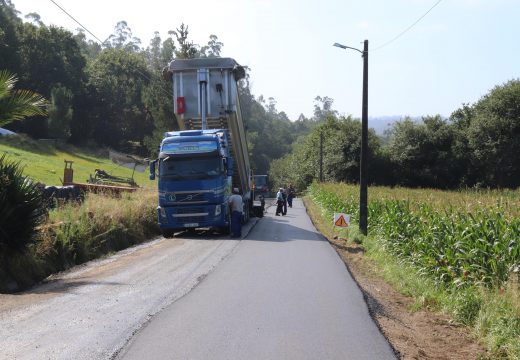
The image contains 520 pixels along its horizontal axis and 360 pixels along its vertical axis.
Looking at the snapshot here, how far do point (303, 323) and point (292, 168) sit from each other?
79.9 metres

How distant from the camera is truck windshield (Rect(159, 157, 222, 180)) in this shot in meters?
20.3

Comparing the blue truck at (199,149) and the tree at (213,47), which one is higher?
the tree at (213,47)

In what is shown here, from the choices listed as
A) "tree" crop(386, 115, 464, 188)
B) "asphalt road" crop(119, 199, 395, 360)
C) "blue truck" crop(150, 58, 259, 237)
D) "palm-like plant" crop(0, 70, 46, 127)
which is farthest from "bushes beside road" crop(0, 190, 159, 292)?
"tree" crop(386, 115, 464, 188)

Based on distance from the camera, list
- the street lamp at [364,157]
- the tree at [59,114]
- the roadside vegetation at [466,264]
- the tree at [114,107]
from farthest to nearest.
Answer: the tree at [114,107]
the tree at [59,114]
the street lamp at [364,157]
the roadside vegetation at [466,264]

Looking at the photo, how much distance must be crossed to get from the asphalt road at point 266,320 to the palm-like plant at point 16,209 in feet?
12.7

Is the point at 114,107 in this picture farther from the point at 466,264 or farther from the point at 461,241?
the point at 466,264

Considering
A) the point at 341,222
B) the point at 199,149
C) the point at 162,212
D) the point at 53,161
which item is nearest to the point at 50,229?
the point at 162,212

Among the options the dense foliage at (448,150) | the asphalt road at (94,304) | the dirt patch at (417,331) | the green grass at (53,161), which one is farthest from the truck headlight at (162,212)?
the dense foliage at (448,150)

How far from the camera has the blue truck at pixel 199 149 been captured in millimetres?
20328

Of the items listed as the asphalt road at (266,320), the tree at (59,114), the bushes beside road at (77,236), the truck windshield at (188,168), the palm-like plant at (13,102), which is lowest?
the asphalt road at (266,320)

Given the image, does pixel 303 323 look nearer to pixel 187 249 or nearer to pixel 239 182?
pixel 187 249

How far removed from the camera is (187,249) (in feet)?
56.0

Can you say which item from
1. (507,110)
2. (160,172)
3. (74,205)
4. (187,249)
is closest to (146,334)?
(187,249)

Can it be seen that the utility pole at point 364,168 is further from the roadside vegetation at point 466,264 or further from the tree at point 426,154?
the tree at point 426,154
